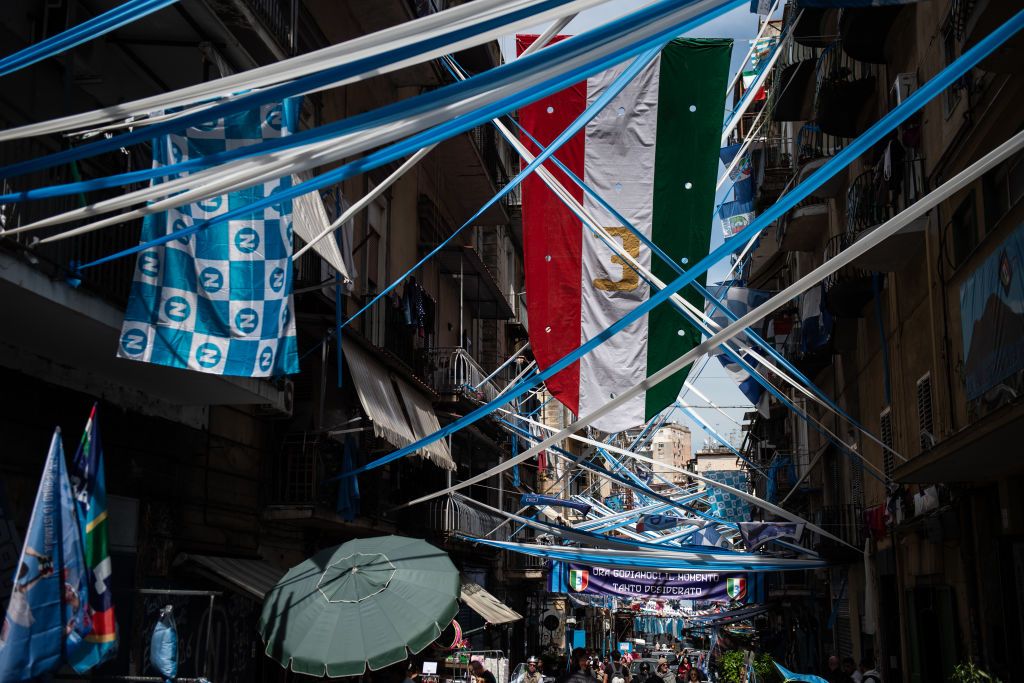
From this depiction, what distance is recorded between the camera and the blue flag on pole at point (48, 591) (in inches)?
239

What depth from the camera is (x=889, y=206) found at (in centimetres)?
1534

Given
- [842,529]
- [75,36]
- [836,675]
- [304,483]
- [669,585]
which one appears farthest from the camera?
[842,529]

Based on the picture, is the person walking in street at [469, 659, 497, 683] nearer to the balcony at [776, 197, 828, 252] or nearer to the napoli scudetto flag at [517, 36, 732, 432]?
the napoli scudetto flag at [517, 36, 732, 432]

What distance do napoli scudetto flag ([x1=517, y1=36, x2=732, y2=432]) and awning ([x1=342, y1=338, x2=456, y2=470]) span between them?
5.45m

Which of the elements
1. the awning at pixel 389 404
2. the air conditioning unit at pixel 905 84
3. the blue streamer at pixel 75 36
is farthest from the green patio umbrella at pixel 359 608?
the air conditioning unit at pixel 905 84

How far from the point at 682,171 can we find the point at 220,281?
4.40 m

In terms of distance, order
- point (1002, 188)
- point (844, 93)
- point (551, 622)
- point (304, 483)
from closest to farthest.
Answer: point (1002, 188) < point (304, 483) < point (844, 93) < point (551, 622)

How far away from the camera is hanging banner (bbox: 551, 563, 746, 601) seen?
1691cm

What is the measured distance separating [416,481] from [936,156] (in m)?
12.4

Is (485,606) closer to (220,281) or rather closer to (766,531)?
(766,531)

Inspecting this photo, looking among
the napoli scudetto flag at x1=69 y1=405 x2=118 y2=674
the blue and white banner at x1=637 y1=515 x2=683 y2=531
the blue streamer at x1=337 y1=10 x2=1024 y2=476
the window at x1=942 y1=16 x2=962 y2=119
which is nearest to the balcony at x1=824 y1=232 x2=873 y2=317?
the window at x1=942 y1=16 x2=962 y2=119

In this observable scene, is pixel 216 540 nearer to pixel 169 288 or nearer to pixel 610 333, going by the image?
pixel 169 288

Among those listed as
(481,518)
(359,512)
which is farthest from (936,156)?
(481,518)

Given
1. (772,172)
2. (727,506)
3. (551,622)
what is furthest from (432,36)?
(551,622)
